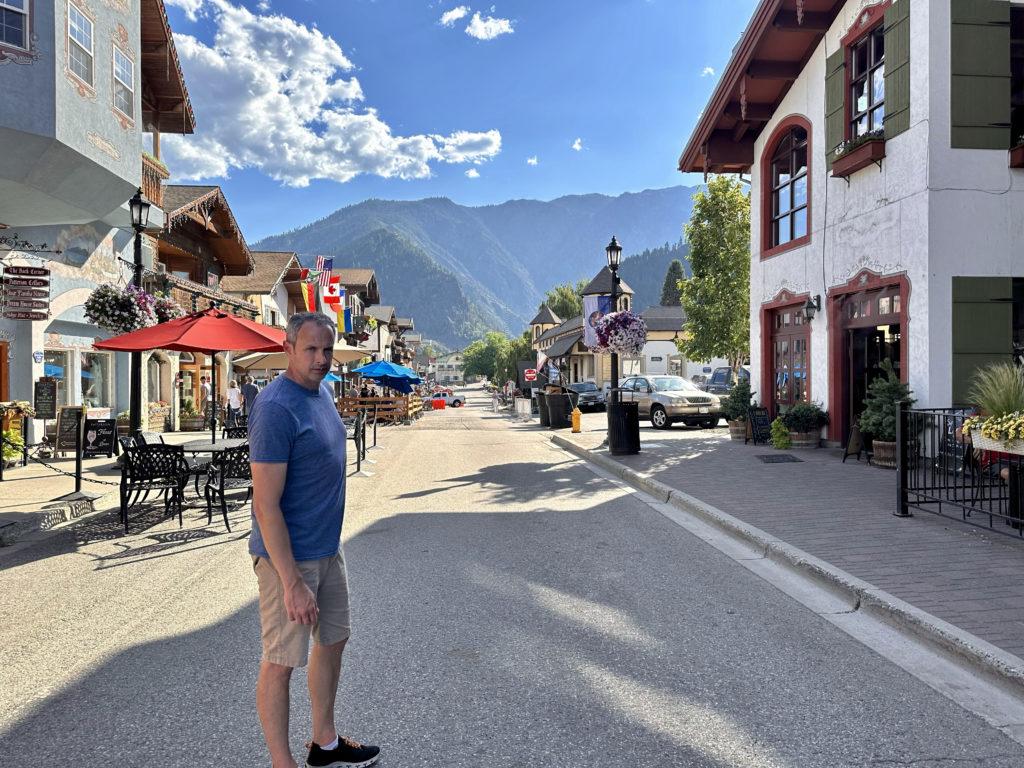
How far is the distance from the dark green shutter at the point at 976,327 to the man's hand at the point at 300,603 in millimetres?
10712

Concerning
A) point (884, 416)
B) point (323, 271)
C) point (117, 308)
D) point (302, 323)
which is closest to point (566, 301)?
point (323, 271)

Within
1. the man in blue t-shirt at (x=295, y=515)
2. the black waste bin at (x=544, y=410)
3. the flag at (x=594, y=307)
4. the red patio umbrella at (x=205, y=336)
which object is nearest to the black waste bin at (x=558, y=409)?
the black waste bin at (x=544, y=410)

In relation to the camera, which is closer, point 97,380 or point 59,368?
point 59,368

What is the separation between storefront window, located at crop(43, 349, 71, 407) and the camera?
A: 1586 cm

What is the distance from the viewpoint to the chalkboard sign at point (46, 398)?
15062 mm

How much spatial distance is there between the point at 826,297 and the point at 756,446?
134 inches

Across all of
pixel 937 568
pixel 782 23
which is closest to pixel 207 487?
pixel 937 568

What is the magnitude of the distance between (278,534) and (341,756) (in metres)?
1.04

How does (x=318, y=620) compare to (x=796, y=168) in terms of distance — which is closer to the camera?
(x=318, y=620)

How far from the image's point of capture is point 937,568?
5371mm

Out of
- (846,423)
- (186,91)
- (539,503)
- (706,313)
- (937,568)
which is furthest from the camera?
(706,313)

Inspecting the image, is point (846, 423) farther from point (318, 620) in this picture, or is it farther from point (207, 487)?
point (318, 620)

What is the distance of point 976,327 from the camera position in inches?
412

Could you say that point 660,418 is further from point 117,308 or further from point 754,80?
point 117,308
